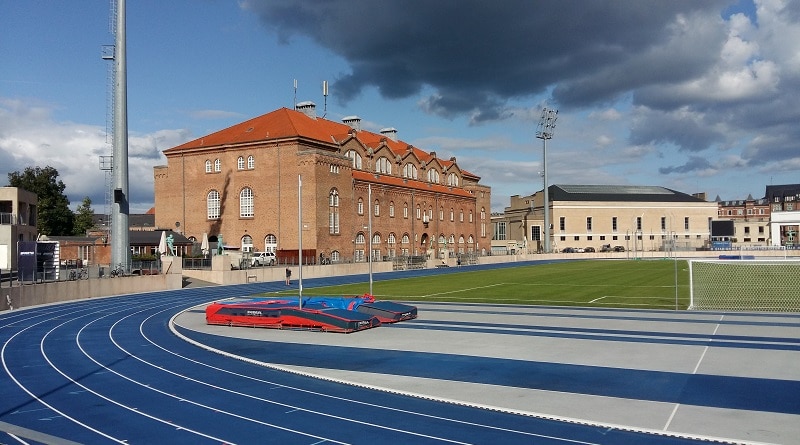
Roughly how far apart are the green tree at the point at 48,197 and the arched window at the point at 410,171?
5274 cm

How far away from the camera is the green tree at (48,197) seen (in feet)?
314

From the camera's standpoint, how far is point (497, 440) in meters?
11.2

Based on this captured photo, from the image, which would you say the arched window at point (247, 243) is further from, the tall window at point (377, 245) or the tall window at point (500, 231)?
the tall window at point (500, 231)

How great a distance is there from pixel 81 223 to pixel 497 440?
11001cm

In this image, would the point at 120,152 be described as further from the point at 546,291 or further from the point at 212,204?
the point at 546,291

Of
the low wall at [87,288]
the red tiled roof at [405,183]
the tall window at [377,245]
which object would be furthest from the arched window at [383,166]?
the low wall at [87,288]

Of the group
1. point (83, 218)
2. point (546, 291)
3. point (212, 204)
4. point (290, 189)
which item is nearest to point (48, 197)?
point (83, 218)

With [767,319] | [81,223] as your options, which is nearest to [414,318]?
[767,319]

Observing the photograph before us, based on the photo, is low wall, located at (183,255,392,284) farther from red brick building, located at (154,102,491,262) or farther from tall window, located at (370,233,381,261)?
tall window, located at (370,233,381,261)

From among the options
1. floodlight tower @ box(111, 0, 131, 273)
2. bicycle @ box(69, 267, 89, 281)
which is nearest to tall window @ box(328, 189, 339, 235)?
floodlight tower @ box(111, 0, 131, 273)

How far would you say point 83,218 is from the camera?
10844cm

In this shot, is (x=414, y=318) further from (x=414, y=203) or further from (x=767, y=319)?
(x=414, y=203)

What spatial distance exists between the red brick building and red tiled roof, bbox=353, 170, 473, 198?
0.27m

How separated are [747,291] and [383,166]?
5280 centimetres
